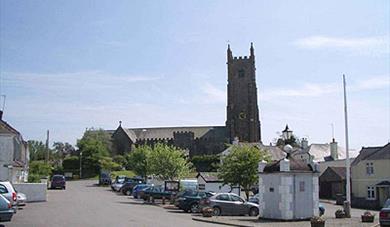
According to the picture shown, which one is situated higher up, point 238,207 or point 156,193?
point 156,193

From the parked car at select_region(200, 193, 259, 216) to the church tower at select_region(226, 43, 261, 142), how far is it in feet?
306

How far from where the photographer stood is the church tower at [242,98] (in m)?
128

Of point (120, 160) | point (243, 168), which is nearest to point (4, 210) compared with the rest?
point (243, 168)

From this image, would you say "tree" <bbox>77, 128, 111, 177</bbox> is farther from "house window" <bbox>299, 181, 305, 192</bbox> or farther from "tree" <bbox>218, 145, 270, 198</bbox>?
"house window" <bbox>299, 181, 305, 192</bbox>

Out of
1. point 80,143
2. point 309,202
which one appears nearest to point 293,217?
point 309,202

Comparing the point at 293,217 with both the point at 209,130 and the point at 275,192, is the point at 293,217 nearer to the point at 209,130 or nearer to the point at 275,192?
the point at 275,192

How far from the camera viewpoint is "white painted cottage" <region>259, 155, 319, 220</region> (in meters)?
29.0

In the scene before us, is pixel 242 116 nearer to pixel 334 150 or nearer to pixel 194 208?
pixel 334 150

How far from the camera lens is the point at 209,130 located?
442 feet

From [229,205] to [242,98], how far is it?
319 ft

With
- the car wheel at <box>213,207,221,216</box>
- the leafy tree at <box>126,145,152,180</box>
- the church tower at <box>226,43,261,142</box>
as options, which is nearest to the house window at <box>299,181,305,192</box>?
the car wheel at <box>213,207,221,216</box>

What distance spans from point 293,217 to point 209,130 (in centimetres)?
10565

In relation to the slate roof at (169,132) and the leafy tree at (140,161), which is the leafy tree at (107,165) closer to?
the leafy tree at (140,161)

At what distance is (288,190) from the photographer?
2891cm
